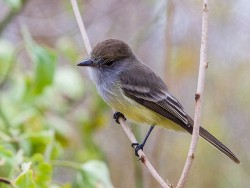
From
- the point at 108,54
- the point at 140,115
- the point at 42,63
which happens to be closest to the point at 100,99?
the point at 108,54

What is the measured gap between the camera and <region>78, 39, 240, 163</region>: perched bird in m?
3.68

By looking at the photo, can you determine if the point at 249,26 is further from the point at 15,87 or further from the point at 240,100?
the point at 15,87

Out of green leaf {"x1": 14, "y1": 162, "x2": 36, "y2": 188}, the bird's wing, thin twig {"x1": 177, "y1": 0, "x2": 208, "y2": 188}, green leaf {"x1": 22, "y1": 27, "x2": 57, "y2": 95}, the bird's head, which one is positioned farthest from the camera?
the bird's head

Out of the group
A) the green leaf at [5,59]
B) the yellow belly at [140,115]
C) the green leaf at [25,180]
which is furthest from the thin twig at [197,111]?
the green leaf at [5,59]

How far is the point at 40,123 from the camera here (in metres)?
3.80

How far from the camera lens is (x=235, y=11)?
500 cm

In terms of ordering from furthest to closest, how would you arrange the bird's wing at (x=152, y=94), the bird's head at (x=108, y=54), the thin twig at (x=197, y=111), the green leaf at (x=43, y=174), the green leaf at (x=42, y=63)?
the bird's head at (x=108, y=54) → the bird's wing at (x=152, y=94) → the green leaf at (x=42, y=63) → the green leaf at (x=43, y=174) → the thin twig at (x=197, y=111)

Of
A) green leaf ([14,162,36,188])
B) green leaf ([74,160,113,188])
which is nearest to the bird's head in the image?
green leaf ([74,160,113,188])

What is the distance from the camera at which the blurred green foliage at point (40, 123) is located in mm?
2871

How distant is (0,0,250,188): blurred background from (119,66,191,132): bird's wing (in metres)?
0.25

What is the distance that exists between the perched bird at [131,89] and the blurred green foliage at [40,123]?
0.98 feet

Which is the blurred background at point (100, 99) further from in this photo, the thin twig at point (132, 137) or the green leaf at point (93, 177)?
the thin twig at point (132, 137)

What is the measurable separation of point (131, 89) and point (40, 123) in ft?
1.99

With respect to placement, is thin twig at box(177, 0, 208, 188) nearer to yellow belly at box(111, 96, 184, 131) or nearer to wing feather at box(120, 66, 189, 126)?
wing feather at box(120, 66, 189, 126)
